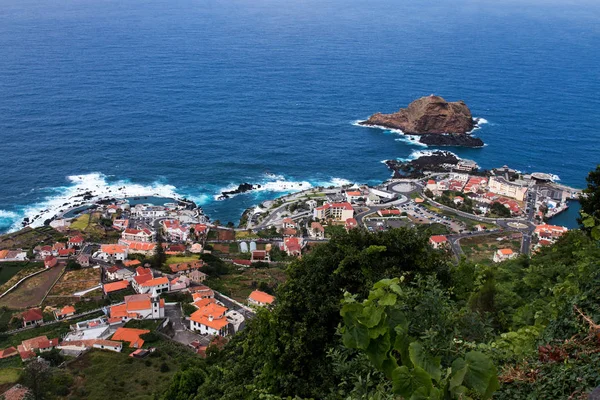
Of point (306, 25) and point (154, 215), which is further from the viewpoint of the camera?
point (306, 25)

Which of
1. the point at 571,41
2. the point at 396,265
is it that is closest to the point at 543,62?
the point at 571,41

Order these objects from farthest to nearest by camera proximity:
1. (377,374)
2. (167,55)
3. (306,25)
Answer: (306,25), (167,55), (377,374)

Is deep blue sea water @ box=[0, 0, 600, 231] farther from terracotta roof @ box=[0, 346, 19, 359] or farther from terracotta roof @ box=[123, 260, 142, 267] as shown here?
terracotta roof @ box=[0, 346, 19, 359]

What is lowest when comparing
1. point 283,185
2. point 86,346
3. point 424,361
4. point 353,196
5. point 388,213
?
point 388,213

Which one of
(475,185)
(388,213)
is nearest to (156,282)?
(388,213)

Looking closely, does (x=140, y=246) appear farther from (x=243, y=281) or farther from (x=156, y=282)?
(x=243, y=281)

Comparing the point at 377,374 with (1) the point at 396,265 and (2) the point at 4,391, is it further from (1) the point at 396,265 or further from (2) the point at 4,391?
(2) the point at 4,391
